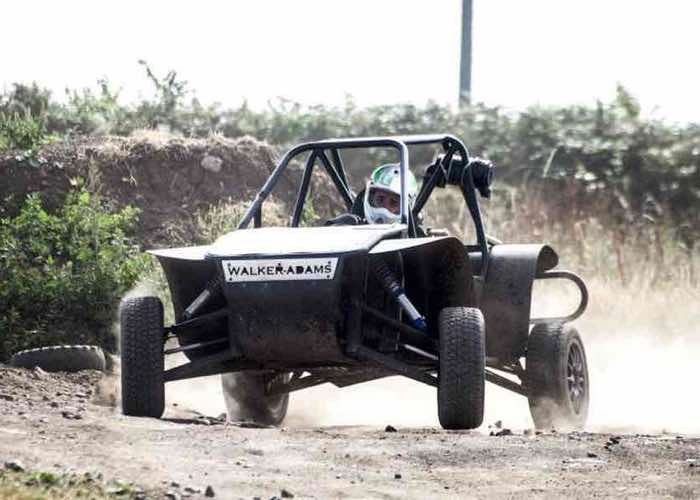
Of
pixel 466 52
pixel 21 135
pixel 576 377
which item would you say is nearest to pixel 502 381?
pixel 576 377

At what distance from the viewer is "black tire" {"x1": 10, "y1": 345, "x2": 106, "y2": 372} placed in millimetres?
11828

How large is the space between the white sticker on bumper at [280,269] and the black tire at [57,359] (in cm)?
313

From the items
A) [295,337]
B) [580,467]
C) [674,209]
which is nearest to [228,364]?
[295,337]

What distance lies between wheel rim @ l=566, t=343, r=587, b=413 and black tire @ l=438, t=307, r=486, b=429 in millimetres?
1854

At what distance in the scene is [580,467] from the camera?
7.74m

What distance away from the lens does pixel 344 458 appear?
7.77 metres

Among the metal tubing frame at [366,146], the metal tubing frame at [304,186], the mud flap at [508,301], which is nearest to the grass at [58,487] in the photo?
the metal tubing frame at [366,146]

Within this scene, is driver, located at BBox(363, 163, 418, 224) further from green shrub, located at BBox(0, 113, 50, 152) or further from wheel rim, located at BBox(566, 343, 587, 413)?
green shrub, located at BBox(0, 113, 50, 152)

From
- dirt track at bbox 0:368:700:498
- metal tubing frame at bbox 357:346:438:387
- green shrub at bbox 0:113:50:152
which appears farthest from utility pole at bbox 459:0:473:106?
dirt track at bbox 0:368:700:498

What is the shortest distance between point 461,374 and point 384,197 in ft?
6.17

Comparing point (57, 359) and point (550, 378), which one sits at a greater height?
point (550, 378)

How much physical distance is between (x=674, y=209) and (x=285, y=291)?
15454mm

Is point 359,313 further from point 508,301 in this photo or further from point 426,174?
point 426,174

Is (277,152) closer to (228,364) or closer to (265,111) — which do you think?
(265,111)
